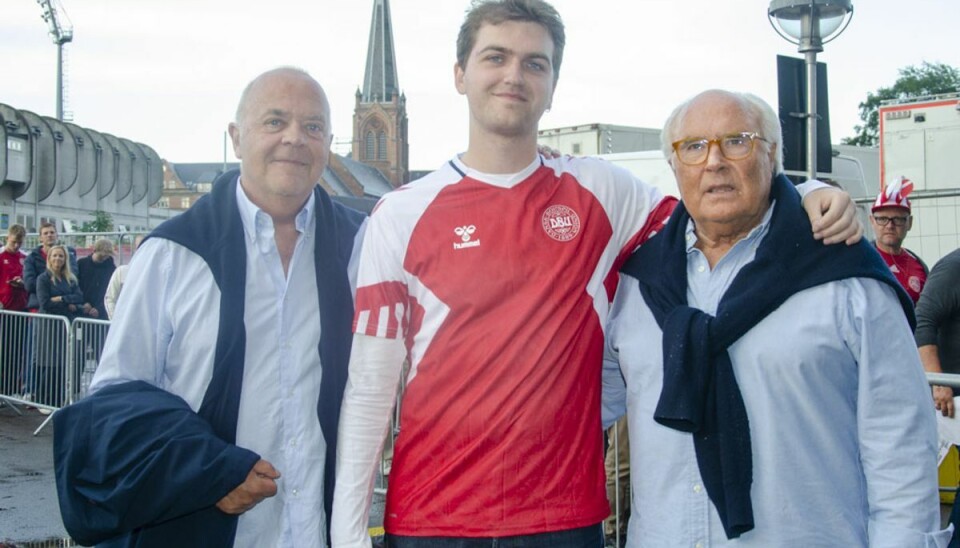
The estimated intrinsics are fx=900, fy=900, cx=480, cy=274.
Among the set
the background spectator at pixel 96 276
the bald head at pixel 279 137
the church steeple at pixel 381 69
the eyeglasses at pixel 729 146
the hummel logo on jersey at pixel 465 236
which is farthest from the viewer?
the church steeple at pixel 381 69

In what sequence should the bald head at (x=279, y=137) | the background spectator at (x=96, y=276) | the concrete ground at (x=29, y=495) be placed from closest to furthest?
the bald head at (x=279, y=137), the concrete ground at (x=29, y=495), the background spectator at (x=96, y=276)

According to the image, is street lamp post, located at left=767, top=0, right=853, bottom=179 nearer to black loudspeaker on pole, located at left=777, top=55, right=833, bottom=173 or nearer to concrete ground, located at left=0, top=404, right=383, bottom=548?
black loudspeaker on pole, located at left=777, top=55, right=833, bottom=173

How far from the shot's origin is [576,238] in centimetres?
276

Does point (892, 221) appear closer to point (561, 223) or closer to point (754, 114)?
point (754, 114)

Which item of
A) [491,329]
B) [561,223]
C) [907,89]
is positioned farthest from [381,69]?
[491,329]

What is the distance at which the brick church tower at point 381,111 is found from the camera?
297 ft

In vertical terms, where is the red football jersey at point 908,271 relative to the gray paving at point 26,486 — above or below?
above

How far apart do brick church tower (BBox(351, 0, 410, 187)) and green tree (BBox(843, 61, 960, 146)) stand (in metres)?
47.2

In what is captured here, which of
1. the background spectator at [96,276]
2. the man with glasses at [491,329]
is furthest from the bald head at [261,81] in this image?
the background spectator at [96,276]

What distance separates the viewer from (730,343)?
240 centimetres

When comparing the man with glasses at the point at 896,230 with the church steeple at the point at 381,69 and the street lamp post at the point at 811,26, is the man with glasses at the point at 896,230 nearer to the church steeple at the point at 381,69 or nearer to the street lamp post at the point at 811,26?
the street lamp post at the point at 811,26

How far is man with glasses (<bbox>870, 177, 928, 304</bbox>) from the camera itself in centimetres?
710

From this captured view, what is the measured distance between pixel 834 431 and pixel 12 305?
11370 millimetres

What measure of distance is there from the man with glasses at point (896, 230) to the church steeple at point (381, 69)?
86989mm
